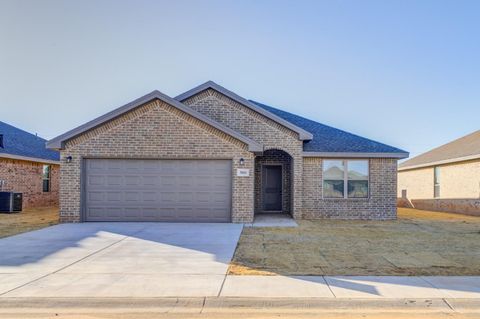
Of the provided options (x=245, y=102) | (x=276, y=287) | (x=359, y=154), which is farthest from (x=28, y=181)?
(x=276, y=287)

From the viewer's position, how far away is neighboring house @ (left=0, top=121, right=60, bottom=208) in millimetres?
20500

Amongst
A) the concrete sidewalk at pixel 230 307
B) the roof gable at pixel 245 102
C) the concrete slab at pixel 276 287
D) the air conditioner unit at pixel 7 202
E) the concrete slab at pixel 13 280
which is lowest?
the concrete sidewalk at pixel 230 307

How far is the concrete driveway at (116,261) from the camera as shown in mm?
6123

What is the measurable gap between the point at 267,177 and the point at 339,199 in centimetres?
400

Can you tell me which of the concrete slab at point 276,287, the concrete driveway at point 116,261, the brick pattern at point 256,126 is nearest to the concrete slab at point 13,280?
the concrete driveway at point 116,261

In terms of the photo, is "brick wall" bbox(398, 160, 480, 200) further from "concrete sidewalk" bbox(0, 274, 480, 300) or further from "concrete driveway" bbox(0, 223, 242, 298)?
"concrete sidewalk" bbox(0, 274, 480, 300)

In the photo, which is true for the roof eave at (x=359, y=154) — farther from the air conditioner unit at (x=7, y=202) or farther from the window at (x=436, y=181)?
the air conditioner unit at (x=7, y=202)

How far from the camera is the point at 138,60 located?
20094 millimetres

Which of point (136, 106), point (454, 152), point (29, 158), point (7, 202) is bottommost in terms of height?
point (7, 202)

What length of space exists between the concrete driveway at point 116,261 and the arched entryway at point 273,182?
628 centimetres

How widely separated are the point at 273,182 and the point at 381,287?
43.2ft

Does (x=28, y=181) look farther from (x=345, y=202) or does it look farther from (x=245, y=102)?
(x=345, y=202)

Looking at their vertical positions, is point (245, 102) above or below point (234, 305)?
above

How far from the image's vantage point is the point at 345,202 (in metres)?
16.9
